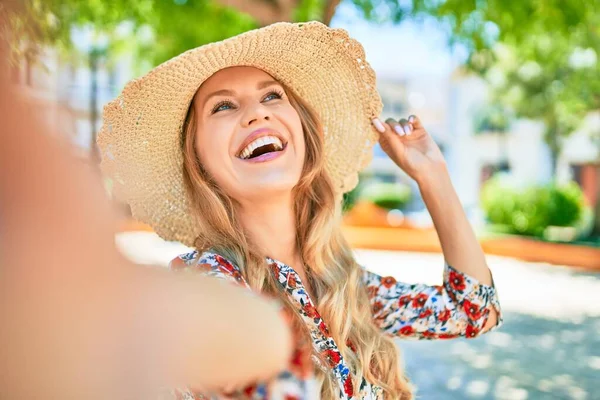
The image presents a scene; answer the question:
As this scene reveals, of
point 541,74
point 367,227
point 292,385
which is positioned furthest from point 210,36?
point 541,74

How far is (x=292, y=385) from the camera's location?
95 cm

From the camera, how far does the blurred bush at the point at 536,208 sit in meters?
15.0

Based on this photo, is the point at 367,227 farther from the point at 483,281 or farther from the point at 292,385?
the point at 292,385

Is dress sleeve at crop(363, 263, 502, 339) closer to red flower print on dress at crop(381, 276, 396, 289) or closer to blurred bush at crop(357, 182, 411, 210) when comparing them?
red flower print on dress at crop(381, 276, 396, 289)

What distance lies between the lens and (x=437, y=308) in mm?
2053

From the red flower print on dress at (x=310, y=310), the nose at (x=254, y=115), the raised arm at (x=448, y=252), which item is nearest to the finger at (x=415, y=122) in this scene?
the raised arm at (x=448, y=252)

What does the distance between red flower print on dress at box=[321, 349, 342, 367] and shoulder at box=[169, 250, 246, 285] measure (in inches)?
11.7

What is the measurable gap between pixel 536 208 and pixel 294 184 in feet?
47.0

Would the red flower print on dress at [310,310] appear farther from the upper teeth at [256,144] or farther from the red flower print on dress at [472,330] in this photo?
the red flower print on dress at [472,330]

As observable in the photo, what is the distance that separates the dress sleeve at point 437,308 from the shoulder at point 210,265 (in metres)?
0.61

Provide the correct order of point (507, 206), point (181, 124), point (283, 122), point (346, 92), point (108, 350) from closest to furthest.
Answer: point (108, 350)
point (283, 122)
point (181, 124)
point (346, 92)
point (507, 206)

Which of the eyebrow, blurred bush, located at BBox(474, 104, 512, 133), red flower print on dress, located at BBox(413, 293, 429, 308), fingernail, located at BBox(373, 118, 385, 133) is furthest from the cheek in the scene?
blurred bush, located at BBox(474, 104, 512, 133)

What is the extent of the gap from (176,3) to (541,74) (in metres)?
13.9

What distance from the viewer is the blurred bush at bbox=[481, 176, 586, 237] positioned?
49.3 feet
